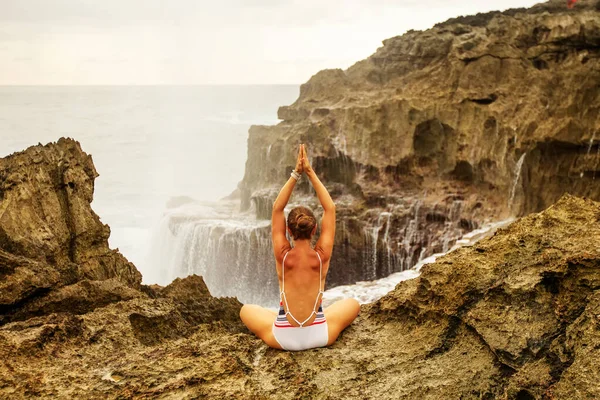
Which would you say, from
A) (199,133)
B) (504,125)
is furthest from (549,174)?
(199,133)

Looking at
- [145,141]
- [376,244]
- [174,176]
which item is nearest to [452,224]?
[376,244]

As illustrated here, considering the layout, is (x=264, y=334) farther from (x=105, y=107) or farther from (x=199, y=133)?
(x=105, y=107)

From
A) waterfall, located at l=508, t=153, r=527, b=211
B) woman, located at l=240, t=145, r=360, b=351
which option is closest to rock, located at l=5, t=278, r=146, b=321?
woman, located at l=240, t=145, r=360, b=351

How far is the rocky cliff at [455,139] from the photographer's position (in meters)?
11.0

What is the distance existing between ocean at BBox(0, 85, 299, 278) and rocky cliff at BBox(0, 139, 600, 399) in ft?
31.7

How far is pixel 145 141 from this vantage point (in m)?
68.0

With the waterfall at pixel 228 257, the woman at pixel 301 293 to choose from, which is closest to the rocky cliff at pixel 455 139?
the waterfall at pixel 228 257

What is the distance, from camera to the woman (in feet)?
9.86

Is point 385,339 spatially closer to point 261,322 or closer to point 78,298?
point 261,322

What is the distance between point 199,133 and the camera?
7162cm

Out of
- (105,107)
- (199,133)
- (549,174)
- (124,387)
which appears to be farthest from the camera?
(105,107)

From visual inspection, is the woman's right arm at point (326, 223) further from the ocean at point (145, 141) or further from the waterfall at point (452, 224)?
the ocean at point (145, 141)

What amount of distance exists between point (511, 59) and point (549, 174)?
367 centimetres

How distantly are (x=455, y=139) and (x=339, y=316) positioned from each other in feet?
34.4
